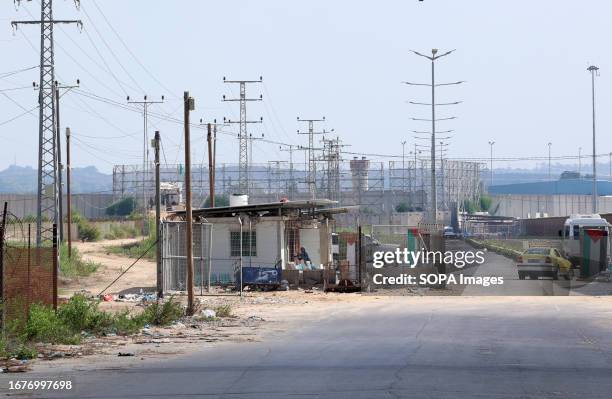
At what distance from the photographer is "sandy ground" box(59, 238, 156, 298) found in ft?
138

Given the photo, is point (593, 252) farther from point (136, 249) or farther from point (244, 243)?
point (136, 249)

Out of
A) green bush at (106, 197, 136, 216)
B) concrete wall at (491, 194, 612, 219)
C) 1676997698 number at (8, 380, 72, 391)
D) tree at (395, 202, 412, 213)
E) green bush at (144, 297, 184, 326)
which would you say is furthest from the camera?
concrete wall at (491, 194, 612, 219)

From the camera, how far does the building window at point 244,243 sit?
42.5 metres

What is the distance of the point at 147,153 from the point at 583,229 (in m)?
52.2

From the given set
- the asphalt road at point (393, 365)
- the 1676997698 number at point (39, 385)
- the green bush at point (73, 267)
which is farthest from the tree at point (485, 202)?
the 1676997698 number at point (39, 385)

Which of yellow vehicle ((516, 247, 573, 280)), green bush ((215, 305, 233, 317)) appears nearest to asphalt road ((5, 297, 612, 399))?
green bush ((215, 305, 233, 317))

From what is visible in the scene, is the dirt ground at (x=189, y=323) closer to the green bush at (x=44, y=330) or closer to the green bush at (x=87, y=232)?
the green bush at (x=44, y=330)

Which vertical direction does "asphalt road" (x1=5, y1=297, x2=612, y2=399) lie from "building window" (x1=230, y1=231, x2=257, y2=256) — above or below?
below

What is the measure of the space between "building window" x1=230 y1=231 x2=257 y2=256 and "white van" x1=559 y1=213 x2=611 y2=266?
14.3 meters

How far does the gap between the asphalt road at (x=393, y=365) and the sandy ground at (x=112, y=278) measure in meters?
16.3

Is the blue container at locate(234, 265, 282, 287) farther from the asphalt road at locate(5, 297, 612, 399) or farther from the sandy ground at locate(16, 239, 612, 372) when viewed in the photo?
the asphalt road at locate(5, 297, 612, 399)

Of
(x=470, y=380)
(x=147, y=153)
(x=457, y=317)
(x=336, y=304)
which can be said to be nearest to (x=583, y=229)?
(x=336, y=304)

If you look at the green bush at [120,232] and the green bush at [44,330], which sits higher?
the green bush at [44,330]

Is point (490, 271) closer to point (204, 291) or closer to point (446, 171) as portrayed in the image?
point (204, 291)
